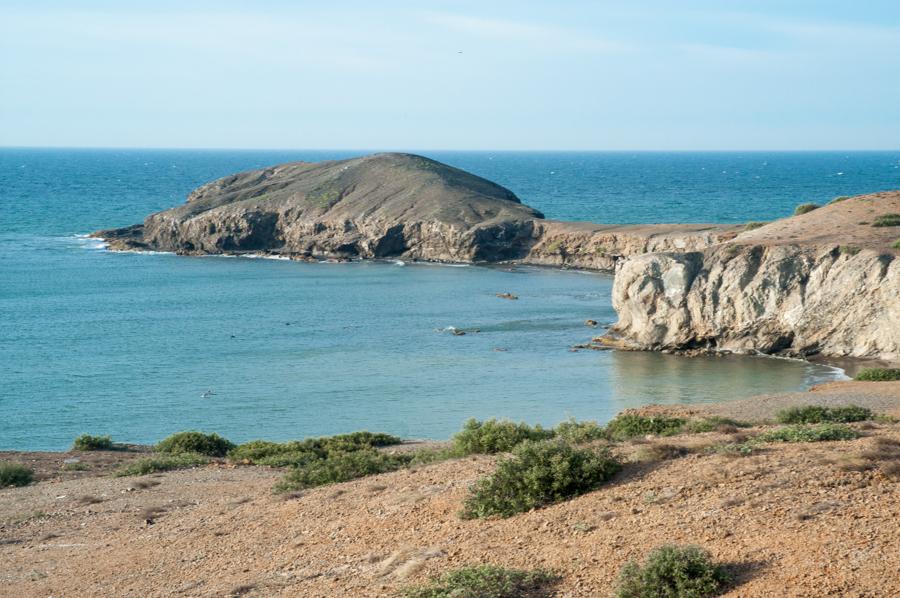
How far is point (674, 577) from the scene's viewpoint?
417 inches

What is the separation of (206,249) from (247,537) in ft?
264

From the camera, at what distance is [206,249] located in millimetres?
93250

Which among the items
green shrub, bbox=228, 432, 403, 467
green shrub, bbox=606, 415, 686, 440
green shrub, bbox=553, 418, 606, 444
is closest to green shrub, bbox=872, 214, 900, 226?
green shrub, bbox=228, 432, 403, 467

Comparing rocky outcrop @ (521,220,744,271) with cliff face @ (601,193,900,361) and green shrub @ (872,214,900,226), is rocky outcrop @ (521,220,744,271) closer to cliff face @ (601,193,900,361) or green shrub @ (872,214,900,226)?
green shrub @ (872,214,900,226)

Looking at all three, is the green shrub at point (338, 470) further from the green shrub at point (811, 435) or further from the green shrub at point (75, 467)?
the green shrub at point (811, 435)

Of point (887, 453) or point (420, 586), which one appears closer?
point (420, 586)

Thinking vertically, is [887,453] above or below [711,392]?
above

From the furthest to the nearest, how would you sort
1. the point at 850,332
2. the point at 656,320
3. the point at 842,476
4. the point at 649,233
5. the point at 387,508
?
the point at 649,233, the point at 656,320, the point at 850,332, the point at 387,508, the point at 842,476

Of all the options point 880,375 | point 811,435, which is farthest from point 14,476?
point 880,375

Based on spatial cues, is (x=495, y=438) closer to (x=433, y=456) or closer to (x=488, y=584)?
(x=433, y=456)

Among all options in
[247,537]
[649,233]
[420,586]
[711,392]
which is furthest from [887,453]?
[649,233]

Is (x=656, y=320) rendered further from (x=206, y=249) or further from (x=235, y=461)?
(x=206, y=249)

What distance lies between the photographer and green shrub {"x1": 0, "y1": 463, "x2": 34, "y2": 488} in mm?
21344

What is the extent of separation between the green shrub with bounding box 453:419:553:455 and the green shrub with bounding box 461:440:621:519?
11.4 ft
